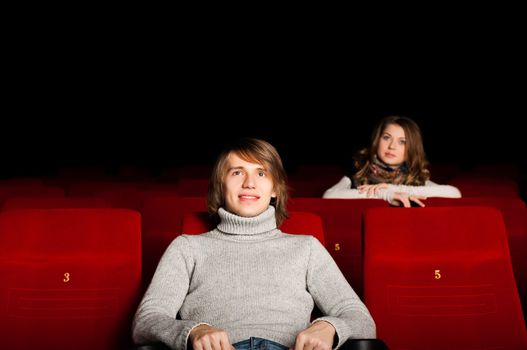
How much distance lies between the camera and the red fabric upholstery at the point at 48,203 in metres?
2.10

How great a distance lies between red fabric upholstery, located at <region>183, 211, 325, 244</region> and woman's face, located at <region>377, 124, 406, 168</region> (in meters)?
1.01

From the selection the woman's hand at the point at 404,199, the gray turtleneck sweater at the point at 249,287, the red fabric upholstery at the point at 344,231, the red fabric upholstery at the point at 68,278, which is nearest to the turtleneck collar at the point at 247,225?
the gray turtleneck sweater at the point at 249,287

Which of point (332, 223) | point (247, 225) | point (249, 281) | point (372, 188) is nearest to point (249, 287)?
point (249, 281)

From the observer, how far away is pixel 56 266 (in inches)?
63.1

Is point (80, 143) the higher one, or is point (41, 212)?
point (80, 143)

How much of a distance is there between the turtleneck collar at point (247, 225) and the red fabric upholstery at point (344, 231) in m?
0.47

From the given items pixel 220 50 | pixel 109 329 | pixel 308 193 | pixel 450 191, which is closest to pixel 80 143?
pixel 220 50

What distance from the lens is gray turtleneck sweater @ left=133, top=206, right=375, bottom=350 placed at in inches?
53.8

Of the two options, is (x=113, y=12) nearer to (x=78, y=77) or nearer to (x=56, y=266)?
(x=78, y=77)

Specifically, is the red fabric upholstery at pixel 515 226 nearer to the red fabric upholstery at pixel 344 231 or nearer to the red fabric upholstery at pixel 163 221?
the red fabric upholstery at pixel 344 231

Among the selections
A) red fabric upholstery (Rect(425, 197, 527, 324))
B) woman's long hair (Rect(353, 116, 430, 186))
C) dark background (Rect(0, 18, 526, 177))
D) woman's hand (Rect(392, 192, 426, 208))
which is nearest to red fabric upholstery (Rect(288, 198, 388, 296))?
woman's hand (Rect(392, 192, 426, 208))

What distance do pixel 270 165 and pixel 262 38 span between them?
18.1ft

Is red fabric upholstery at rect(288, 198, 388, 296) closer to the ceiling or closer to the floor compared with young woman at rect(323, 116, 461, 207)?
closer to the floor

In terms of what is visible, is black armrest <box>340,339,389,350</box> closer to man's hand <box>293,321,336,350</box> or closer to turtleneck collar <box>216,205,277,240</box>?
man's hand <box>293,321,336,350</box>
